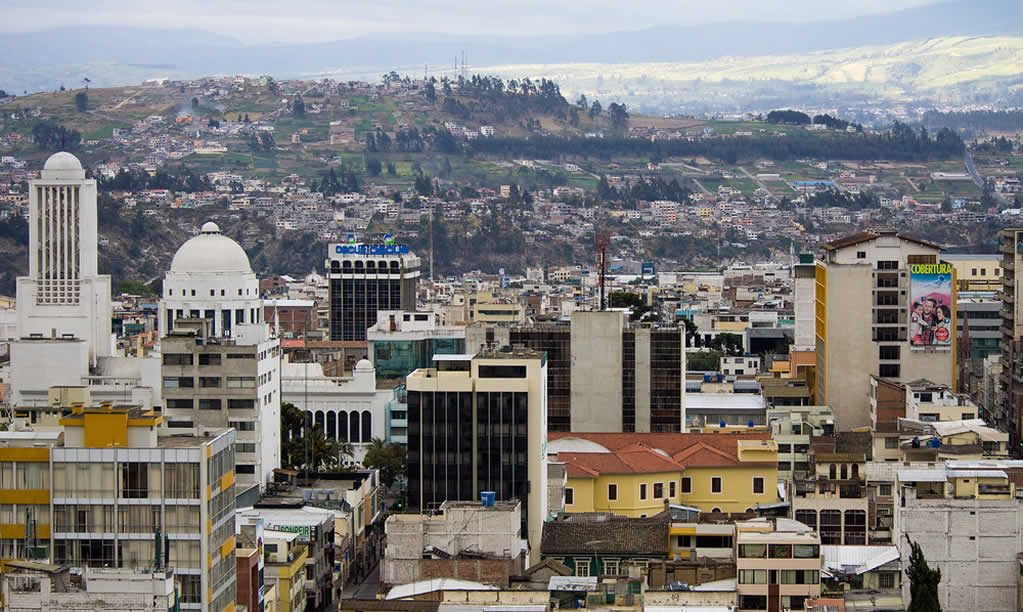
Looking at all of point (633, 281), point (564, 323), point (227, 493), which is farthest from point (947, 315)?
point (633, 281)

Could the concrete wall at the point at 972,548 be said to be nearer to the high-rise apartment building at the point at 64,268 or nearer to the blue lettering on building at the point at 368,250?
the high-rise apartment building at the point at 64,268

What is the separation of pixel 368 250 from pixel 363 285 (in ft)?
7.82

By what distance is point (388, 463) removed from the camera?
73000 mm

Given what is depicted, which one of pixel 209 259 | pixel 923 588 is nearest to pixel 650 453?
pixel 923 588

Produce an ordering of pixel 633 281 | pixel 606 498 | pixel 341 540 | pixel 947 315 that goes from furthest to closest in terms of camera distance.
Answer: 1. pixel 633 281
2. pixel 947 315
3. pixel 606 498
4. pixel 341 540

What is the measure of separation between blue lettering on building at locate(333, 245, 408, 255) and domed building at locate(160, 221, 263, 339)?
152 feet

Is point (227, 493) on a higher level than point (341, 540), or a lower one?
higher

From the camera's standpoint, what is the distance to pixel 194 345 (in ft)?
206

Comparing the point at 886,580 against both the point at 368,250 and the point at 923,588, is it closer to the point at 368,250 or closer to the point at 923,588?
the point at 923,588

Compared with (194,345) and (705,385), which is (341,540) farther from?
(705,385)

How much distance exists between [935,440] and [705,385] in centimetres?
3362

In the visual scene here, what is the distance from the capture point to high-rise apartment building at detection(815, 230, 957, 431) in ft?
262

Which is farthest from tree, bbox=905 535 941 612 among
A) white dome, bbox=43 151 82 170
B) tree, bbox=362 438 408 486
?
white dome, bbox=43 151 82 170

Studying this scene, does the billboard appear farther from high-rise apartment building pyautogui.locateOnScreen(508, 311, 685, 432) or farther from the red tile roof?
the red tile roof
